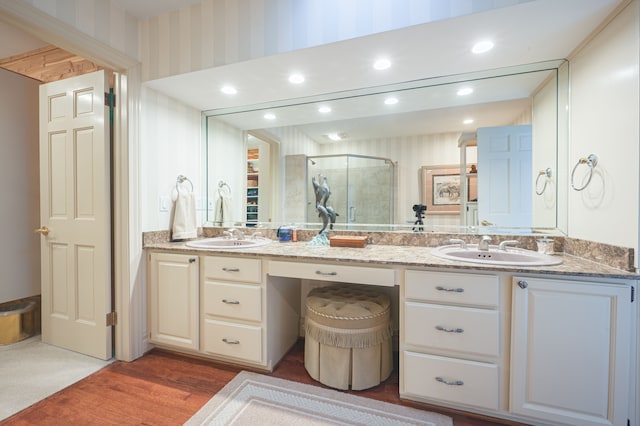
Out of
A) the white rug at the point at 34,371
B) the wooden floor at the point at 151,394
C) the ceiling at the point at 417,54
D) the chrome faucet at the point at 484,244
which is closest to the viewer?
the ceiling at the point at 417,54

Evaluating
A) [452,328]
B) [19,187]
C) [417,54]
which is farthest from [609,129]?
[19,187]

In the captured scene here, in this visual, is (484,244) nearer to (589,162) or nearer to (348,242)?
(589,162)

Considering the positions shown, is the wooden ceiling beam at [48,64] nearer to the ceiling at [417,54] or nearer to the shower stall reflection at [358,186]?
the ceiling at [417,54]

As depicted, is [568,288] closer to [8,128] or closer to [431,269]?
[431,269]

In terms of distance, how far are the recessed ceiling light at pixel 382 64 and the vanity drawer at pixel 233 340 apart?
1851 millimetres

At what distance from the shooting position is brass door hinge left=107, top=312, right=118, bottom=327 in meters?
2.00

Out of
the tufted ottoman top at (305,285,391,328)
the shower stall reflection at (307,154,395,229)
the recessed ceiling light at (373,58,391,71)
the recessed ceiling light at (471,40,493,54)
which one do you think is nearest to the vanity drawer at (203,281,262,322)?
the tufted ottoman top at (305,285,391,328)

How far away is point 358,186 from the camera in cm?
226

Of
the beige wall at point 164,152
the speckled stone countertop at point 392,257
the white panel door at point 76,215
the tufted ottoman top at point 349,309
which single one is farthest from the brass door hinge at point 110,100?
the tufted ottoman top at point 349,309

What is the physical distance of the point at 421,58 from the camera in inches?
66.3

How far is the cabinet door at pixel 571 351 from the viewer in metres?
1.20

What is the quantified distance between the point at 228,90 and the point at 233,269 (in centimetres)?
139

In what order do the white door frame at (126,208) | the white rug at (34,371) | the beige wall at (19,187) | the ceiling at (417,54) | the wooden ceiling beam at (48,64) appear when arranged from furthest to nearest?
the beige wall at (19,187) → the wooden ceiling beam at (48,64) → the white door frame at (126,208) → the white rug at (34,371) → the ceiling at (417,54)

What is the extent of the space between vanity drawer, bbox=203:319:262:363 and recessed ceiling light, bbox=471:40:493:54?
83.6 inches
